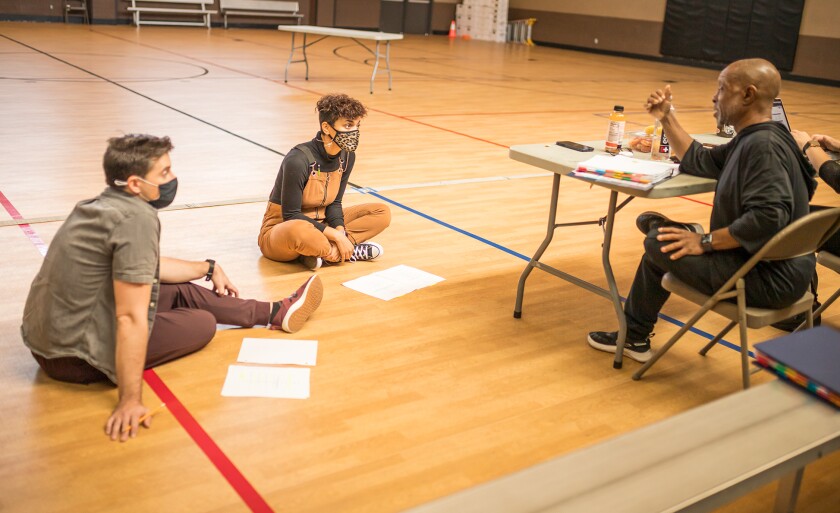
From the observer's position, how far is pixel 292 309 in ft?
11.1

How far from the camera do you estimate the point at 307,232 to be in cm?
400

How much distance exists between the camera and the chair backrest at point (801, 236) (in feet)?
8.69

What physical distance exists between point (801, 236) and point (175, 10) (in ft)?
55.9

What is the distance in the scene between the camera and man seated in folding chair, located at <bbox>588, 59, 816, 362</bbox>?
282 centimetres

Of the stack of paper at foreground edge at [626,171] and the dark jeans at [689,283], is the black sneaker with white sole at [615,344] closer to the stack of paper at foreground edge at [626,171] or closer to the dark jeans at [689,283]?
the dark jeans at [689,283]

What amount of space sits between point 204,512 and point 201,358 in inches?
38.7

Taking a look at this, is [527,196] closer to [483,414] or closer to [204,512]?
[483,414]

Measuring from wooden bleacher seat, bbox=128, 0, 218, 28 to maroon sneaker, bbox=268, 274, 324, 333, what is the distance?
50.3ft

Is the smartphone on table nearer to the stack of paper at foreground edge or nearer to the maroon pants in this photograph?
the stack of paper at foreground edge

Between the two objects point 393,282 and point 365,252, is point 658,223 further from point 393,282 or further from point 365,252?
point 365,252

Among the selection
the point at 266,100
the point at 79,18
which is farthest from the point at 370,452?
the point at 79,18

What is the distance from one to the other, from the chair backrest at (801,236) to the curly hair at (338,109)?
6.56ft

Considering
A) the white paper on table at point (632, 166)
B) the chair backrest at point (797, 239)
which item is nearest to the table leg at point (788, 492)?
the chair backrest at point (797, 239)

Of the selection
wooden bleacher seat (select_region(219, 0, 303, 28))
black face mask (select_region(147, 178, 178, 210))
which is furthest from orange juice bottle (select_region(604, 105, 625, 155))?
wooden bleacher seat (select_region(219, 0, 303, 28))
